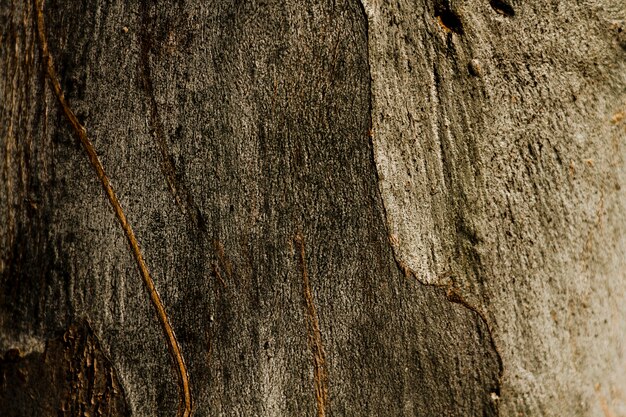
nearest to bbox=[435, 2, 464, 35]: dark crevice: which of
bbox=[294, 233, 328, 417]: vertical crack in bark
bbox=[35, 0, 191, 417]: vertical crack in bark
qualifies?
bbox=[294, 233, 328, 417]: vertical crack in bark

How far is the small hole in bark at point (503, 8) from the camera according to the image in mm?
659

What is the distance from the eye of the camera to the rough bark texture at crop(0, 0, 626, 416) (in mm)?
671

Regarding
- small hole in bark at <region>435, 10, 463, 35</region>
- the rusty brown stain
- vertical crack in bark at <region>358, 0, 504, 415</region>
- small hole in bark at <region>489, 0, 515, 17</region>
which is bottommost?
the rusty brown stain

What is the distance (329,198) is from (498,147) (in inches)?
8.7

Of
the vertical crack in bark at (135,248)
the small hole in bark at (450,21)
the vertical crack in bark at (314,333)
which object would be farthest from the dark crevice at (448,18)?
the vertical crack in bark at (135,248)

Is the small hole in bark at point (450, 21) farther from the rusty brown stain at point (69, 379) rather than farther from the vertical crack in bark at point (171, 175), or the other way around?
the rusty brown stain at point (69, 379)

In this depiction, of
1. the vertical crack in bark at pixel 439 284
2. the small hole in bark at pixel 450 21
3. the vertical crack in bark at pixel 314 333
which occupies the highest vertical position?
the small hole in bark at pixel 450 21

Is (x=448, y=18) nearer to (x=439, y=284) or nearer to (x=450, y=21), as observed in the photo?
(x=450, y=21)

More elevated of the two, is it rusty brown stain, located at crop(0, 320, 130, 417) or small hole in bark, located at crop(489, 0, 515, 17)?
small hole in bark, located at crop(489, 0, 515, 17)

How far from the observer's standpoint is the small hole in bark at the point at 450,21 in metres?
0.66

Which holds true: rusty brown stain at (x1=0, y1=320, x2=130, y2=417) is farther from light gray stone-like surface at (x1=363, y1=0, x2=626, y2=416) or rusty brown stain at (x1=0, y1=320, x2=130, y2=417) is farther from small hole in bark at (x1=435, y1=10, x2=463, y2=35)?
small hole in bark at (x1=435, y1=10, x2=463, y2=35)

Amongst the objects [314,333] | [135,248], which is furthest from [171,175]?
[314,333]

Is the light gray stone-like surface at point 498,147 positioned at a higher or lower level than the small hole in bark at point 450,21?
lower

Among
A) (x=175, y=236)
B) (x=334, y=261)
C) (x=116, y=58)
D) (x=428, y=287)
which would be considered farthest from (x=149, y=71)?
(x=428, y=287)
